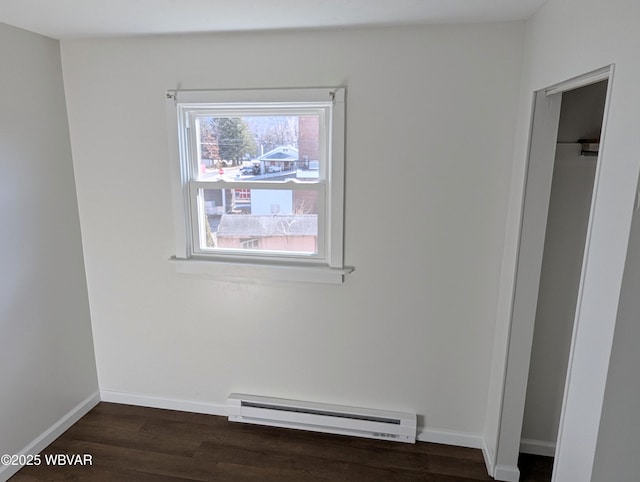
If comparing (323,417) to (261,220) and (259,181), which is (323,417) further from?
(259,181)

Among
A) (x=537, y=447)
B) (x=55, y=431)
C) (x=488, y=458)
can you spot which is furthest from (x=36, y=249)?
(x=537, y=447)

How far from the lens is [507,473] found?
2.28 meters

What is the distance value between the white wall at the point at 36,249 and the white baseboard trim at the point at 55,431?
4 centimetres

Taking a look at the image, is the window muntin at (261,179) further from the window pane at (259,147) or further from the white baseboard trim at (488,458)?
the white baseboard trim at (488,458)

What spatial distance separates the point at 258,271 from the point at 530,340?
5.15ft

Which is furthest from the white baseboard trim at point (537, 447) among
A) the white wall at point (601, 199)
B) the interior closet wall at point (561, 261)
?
the white wall at point (601, 199)

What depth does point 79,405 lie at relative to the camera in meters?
2.79

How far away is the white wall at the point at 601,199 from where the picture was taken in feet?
3.66

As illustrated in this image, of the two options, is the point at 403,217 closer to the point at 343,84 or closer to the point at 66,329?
the point at 343,84

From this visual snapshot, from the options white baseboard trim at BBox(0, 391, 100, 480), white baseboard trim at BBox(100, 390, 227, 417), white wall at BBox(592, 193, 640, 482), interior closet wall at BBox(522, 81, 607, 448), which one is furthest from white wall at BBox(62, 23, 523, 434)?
white wall at BBox(592, 193, 640, 482)

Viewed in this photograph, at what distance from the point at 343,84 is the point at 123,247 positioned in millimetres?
1733

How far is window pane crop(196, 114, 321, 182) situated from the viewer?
7.91 ft

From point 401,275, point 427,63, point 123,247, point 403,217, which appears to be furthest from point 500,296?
point 123,247

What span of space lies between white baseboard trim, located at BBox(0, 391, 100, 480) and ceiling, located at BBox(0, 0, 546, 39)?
234 centimetres
